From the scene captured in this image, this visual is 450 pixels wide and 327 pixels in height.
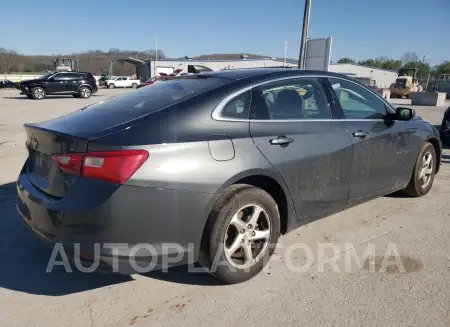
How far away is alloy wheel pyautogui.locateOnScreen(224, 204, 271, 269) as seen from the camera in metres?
2.75

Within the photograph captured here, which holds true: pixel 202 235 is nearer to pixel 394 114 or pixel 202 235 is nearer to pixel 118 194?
pixel 118 194

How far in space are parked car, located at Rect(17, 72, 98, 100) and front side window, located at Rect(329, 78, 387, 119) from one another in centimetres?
2308

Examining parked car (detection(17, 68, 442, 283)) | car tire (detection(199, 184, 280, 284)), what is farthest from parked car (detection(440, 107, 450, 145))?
car tire (detection(199, 184, 280, 284))

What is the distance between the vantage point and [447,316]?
2.45 meters

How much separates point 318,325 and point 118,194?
149 centimetres

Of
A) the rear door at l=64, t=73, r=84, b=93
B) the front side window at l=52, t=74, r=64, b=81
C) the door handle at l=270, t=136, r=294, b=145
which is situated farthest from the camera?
the rear door at l=64, t=73, r=84, b=93

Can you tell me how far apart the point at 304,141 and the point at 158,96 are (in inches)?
49.3

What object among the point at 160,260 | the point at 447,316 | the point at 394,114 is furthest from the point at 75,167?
the point at 394,114

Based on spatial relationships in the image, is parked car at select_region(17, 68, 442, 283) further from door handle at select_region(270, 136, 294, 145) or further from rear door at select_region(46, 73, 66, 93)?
Result: rear door at select_region(46, 73, 66, 93)

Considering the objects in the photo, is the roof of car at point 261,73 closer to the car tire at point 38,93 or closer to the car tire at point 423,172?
the car tire at point 423,172

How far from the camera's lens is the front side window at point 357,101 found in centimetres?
365

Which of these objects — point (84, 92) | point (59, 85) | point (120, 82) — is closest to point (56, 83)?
point (59, 85)

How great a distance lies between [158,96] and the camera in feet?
9.78

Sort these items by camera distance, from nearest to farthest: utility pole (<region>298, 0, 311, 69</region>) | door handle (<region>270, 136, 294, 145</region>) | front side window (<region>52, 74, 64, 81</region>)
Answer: door handle (<region>270, 136, 294, 145</region>)
utility pole (<region>298, 0, 311, 69</region>)
front side window (<region>52, 74, 64, 81</region>)
